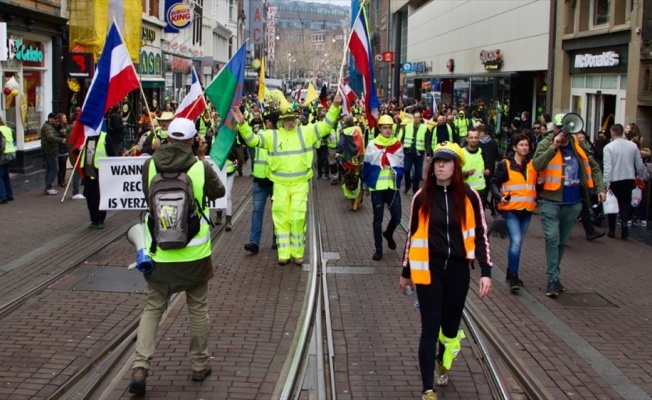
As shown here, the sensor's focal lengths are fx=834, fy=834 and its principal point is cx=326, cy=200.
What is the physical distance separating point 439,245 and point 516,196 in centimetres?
392

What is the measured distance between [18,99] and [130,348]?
15750 mm

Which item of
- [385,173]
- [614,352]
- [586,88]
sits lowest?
[614,352]

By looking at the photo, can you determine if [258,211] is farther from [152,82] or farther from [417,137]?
[152,82]

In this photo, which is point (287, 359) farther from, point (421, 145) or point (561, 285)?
point (421, 145)

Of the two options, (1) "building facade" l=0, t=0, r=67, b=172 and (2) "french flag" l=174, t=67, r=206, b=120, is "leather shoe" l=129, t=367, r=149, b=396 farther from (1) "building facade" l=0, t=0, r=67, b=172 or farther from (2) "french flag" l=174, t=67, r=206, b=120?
(1) "building facade" l=0, t=0, r=67, b=172

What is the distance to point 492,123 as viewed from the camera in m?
29.0

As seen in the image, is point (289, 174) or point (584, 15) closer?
point (289, 174)

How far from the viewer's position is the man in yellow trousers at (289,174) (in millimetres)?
10164

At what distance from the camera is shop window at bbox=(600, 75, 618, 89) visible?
1919cm

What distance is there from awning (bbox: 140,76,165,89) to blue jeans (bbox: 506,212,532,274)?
27.4 meters

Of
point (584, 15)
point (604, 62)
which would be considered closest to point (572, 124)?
point (604, 62)

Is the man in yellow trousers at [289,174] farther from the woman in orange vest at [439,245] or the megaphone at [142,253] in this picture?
the woman in orange vest at [439,245]

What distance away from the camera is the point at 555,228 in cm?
909

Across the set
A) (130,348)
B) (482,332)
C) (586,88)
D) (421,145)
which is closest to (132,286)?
(130,348)
